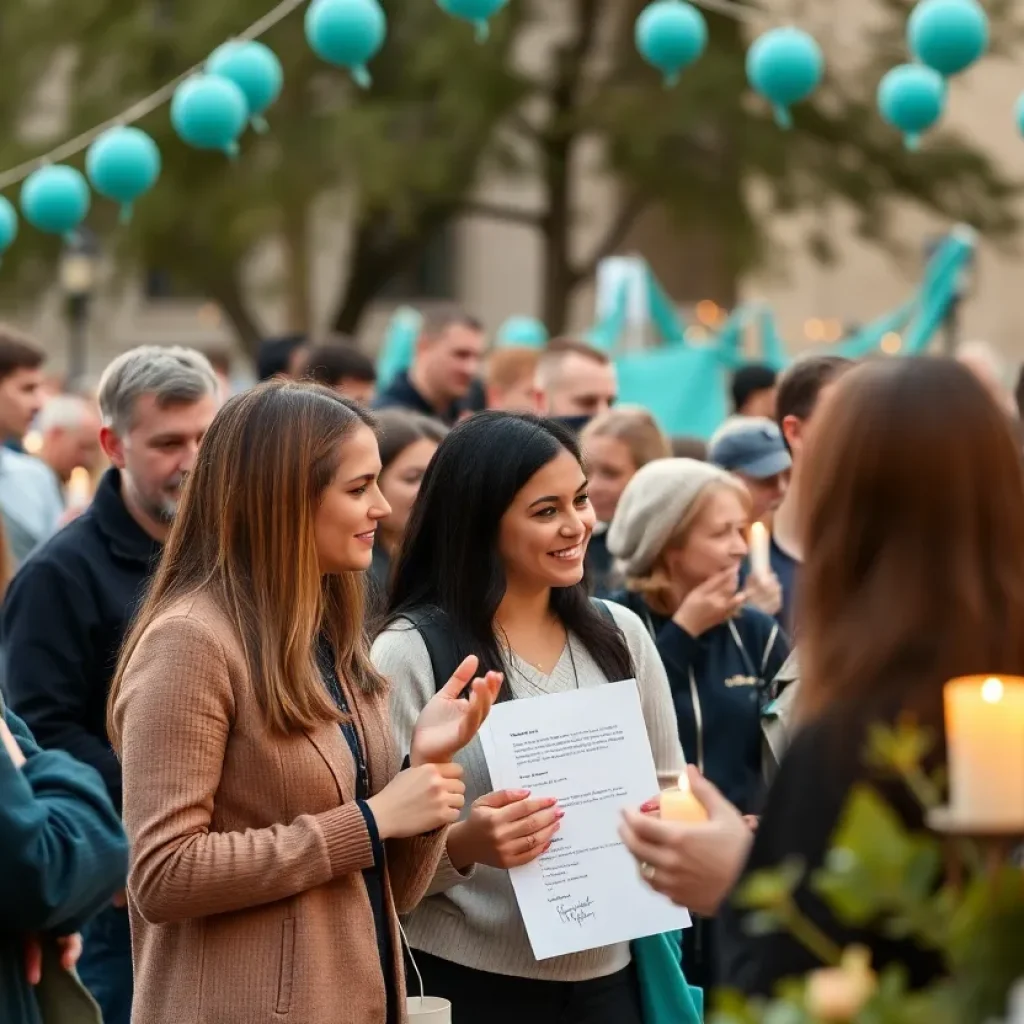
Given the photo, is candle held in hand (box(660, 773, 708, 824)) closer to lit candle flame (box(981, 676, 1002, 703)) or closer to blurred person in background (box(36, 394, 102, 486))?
lit candle flame (box(981, 676, 1002, 703))

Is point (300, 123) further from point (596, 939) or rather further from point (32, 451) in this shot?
point (596, 939)

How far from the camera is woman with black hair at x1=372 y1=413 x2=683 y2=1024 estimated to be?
385cm

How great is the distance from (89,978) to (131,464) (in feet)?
3.96

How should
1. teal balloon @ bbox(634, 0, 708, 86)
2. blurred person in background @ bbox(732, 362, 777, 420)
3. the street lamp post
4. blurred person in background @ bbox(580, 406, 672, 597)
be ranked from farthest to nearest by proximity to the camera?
the street lamp post → blurred person in background @ bbox(732, 362, 777, 420) → teal balloon @ bbox(634, 0, 708, 86) → blurred person in background @ bbox(580, 406, 672, 597)

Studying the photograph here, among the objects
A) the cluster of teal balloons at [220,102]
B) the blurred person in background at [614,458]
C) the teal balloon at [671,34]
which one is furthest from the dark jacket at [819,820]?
the teal balloon at [671,34]

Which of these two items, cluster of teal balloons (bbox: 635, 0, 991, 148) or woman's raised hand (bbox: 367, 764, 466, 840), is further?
cluster of teal balloons (bbox: 635, 0, 991, 148)

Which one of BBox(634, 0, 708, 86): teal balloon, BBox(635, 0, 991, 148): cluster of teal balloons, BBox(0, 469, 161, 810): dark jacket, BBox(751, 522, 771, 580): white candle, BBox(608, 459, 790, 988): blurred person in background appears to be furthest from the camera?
BBox(634, 0, 708, 86): teal balloon

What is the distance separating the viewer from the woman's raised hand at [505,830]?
12.2 feet

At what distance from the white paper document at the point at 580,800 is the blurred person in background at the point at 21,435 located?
419 cm

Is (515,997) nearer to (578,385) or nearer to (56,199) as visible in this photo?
(578,385)

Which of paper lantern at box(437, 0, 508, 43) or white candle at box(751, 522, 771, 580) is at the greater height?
paper lantern at box(437, 0, 508, 43)

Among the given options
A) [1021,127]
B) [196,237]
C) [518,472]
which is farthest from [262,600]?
[196,237]

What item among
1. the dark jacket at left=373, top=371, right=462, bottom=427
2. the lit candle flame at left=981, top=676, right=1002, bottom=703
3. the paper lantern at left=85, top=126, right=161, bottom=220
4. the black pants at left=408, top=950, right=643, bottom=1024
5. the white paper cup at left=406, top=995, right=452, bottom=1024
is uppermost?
the paper lantern at left=85, top=126, right=161, bottom=220

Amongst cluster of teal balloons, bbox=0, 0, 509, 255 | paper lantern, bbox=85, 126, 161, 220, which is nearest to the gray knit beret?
cluster of teal balloons, bbox=0, 0, 509, 255
